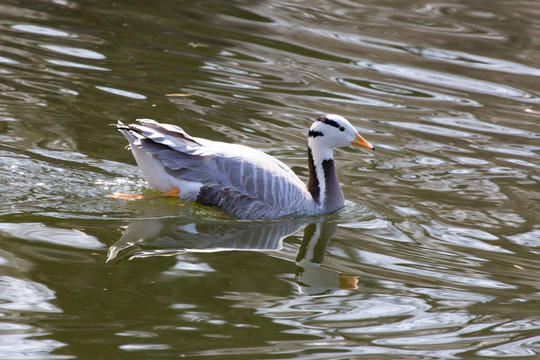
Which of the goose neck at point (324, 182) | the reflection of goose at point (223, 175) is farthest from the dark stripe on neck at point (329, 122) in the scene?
the goose neck at point (324, 182)

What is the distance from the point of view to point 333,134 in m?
8.79

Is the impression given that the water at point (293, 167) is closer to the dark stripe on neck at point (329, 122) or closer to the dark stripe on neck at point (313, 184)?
the dark stripe on neck at point (313, 184)

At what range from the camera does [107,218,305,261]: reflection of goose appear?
7.29 meters

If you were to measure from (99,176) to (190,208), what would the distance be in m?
1.17

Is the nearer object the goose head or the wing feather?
the wing feather

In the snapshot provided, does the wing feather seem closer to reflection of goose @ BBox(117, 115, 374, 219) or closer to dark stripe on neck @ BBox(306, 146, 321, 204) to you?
reflection of goose @ BBox(117, 115, 374, 219)

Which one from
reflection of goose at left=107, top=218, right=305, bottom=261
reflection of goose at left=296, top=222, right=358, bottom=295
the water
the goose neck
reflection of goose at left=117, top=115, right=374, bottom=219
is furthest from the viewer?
the goose neck

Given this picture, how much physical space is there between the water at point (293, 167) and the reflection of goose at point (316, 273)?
0.08ft

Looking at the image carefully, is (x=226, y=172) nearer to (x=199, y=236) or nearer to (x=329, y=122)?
(x=199, y=236)

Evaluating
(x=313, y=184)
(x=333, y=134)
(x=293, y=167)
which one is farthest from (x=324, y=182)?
(x=293, y=167)

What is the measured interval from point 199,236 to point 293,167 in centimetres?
257

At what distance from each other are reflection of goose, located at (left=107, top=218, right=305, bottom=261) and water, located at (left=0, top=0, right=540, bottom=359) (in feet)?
0.11

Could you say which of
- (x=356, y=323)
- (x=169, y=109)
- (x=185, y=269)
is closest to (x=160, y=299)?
(x=185, y=269)

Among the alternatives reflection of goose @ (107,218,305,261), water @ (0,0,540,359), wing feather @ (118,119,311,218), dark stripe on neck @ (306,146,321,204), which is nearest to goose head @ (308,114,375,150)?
dark stripe on neck @ (306,146,321,204)
